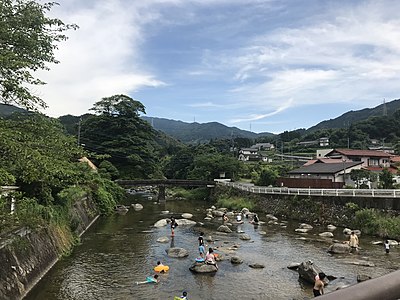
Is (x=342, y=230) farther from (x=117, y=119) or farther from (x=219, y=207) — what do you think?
(x=117, y=119)

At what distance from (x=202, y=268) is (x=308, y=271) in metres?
4.94

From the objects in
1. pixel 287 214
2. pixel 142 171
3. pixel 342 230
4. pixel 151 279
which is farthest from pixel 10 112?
pixel 142 171

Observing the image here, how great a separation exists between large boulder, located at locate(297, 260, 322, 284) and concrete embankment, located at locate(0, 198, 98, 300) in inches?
459

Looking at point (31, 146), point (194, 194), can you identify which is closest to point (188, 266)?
point (31, 146)

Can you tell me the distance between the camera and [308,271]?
1588cm

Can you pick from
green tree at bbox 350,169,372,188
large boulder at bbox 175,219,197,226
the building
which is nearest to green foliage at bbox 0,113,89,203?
large boulder at bbox 175,219,197,226

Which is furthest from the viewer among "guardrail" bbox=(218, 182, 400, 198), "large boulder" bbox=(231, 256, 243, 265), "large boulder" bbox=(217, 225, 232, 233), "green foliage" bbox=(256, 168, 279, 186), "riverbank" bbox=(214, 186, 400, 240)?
"green foliage" bbox=(256, 168, 279, 186)

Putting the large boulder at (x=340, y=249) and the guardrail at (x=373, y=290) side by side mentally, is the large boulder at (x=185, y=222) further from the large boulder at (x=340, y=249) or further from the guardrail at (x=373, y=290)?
the guardrail at (x=373, y=290)

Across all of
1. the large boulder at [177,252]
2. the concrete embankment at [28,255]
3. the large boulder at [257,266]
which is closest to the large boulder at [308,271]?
the large boulder at [257,266]

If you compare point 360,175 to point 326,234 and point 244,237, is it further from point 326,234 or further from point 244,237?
point 244,237

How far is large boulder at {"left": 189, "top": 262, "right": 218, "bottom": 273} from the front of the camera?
55.9ft

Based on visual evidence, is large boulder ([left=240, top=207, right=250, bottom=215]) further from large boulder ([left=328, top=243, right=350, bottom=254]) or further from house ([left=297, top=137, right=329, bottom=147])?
house ([left=297, top=137, right=329, bottom=147])

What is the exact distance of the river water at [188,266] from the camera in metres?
14.3

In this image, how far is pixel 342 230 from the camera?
27.4 metres
